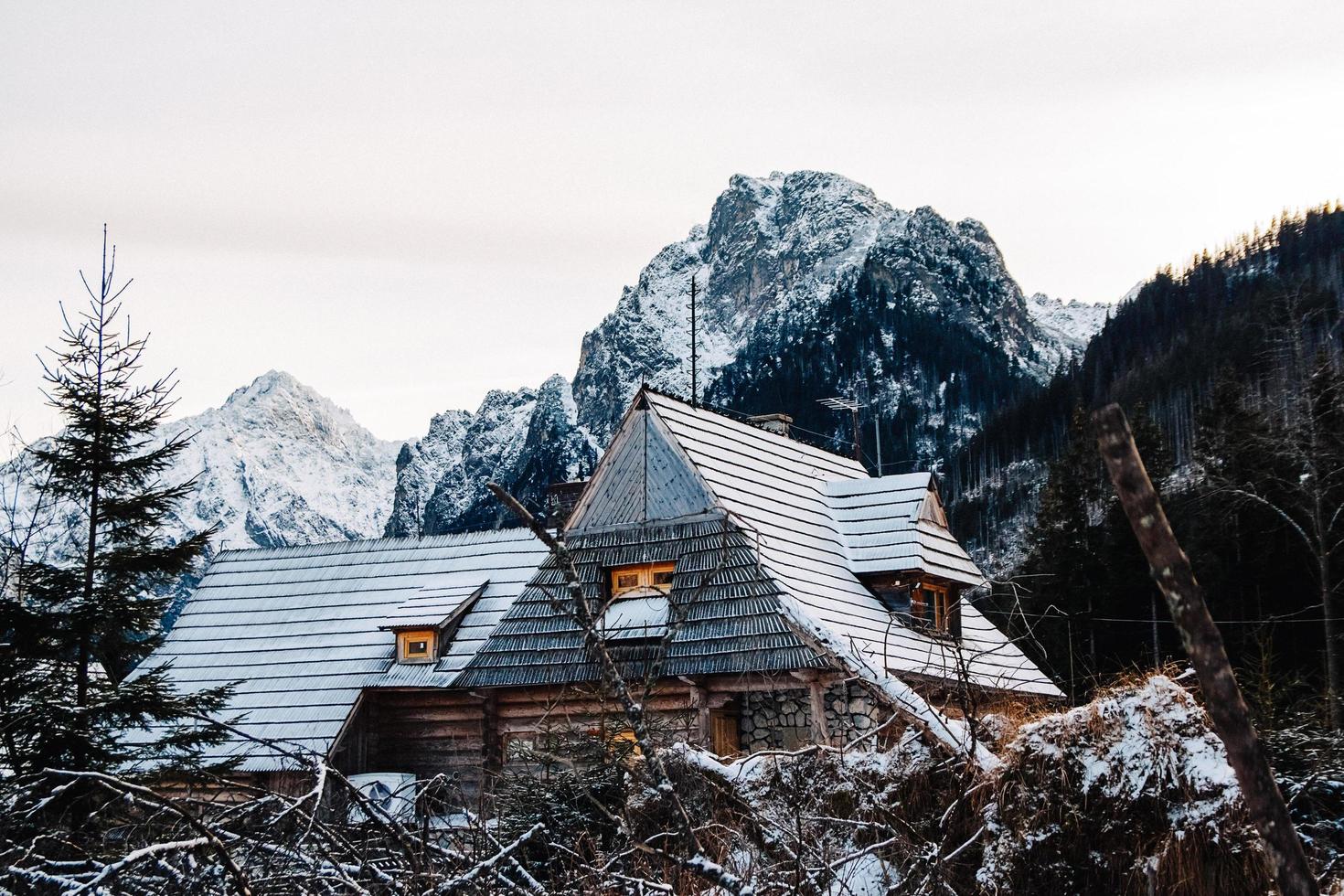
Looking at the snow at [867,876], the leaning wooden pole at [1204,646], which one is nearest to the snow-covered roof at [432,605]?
the snow at [867,876]

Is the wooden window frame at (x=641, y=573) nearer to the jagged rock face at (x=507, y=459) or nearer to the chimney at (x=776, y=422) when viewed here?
the chimney at (x=776, y=422)

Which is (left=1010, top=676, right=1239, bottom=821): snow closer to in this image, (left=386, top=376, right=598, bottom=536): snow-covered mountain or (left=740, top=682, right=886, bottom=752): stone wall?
(left=740, top=682, right=886, bottom=752): stone wall

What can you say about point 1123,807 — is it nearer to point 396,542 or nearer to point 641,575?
point 641,575

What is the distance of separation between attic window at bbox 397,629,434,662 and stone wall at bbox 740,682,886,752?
7978 millimetres

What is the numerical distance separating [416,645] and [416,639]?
121mm

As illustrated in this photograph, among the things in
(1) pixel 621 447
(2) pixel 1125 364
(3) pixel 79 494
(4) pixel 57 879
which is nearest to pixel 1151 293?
(2) pixel 1125 364

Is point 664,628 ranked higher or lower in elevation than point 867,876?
higher

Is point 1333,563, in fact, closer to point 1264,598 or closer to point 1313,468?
point 1264,598

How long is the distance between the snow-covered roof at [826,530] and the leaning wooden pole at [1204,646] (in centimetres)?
1541

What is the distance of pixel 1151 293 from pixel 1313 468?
10701 cm

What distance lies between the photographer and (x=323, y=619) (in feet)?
91.5

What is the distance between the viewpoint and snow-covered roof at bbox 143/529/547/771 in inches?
984

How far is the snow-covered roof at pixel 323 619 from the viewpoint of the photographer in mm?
24984

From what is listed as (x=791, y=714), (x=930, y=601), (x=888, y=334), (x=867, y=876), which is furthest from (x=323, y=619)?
(x=888, y=334)
